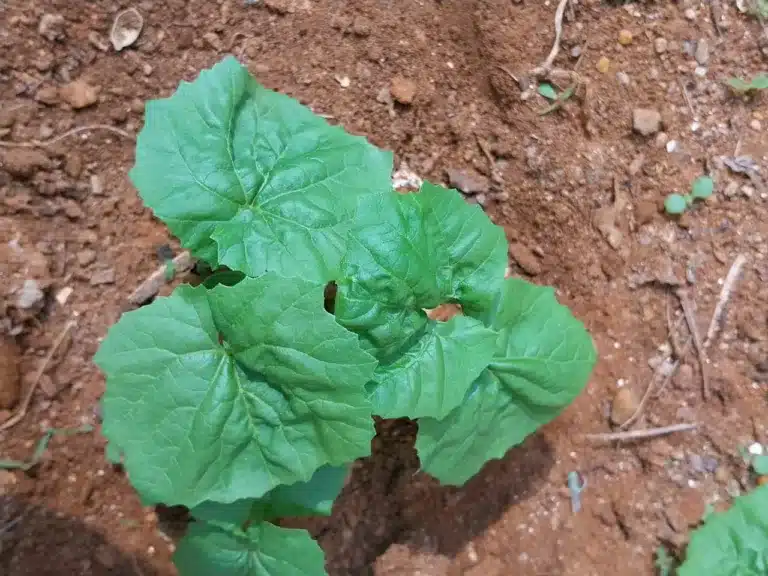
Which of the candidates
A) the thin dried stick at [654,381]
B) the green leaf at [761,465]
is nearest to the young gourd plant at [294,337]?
the thin dried stick at [654,381]

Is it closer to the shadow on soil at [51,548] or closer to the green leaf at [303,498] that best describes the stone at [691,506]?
the green leaf at [303,498]

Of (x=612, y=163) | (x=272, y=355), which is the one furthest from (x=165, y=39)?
(x=612, y=163)

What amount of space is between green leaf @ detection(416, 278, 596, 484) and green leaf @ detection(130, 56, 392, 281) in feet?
2.00

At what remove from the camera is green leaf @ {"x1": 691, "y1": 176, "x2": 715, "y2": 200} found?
2.61 meters

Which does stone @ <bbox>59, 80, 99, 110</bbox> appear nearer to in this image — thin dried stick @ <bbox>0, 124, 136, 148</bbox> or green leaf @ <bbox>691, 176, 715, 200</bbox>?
thin dried stick @ <bbox>0, 124, 136, 148</bbox>

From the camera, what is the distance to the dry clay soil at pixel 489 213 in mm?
2371

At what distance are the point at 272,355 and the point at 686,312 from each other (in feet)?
5.23

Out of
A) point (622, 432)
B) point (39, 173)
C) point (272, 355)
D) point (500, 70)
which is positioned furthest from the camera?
point (500, 70)

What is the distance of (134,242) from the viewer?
2520 millimetres

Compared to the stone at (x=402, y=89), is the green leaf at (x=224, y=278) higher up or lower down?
lower down

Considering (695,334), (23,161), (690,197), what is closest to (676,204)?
(690,197)

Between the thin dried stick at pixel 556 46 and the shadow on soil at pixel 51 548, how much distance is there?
7.64ft

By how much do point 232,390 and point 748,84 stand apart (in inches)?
87.5

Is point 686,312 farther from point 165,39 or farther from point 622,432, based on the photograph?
point 165,39
